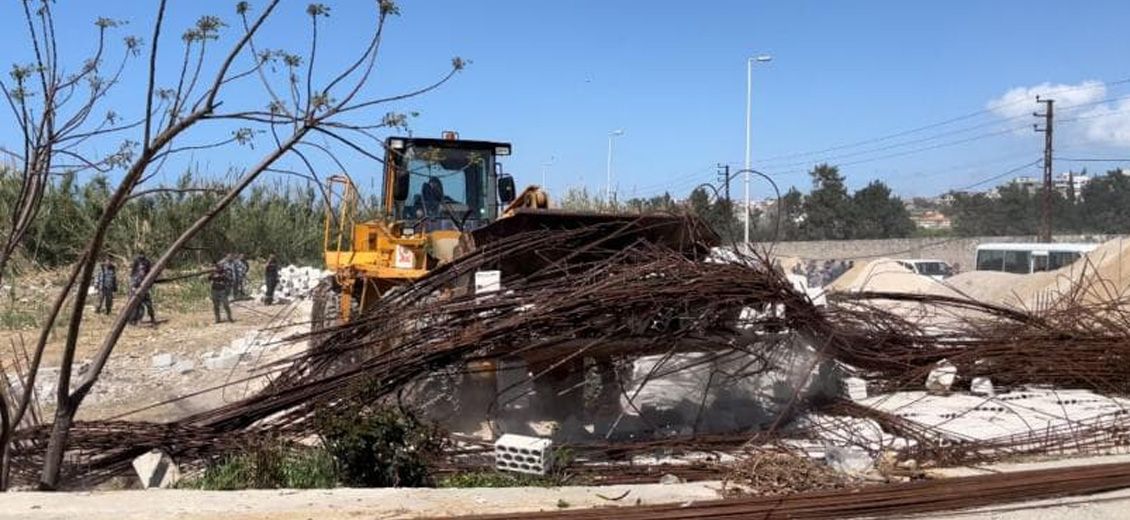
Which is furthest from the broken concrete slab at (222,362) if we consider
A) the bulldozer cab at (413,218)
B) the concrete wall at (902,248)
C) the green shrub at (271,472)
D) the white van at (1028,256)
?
the concrete wall at (902,248)

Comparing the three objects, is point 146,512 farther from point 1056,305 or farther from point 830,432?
point 1056,305

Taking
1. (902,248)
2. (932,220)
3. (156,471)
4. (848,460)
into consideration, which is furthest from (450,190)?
(932,220)

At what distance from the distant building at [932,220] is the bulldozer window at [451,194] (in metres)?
58.4

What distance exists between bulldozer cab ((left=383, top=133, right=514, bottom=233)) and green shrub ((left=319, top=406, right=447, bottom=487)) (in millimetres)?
4731

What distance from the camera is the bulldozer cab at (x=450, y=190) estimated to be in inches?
448

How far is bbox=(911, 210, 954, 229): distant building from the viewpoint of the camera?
67312mm

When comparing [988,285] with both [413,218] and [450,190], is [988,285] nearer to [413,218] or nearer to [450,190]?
[450,190]

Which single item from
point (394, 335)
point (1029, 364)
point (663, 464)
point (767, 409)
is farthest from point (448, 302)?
point (1029, 364)

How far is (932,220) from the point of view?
70.8 m

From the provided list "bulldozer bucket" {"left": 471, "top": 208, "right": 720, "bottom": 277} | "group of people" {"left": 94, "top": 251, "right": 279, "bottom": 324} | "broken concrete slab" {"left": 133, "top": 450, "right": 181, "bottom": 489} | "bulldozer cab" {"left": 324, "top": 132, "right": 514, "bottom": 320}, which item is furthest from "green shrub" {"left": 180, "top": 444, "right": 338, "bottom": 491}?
"group of people" {"left": 94, "top": 251, "right": 279, "bottom": 324}

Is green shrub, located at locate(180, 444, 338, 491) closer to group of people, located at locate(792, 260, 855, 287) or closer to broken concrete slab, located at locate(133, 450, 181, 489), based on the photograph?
broken concrete slab, located at locate(133, 450, 181, 489)

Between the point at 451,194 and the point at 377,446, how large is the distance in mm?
6194

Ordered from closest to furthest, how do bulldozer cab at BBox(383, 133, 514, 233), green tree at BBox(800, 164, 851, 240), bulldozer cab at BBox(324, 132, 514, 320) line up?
bulldozer cab at BBox(324, 132, 514, 320) < bulldozer cab at BBox(383, 133, 514, 233) < green tree at BBox(800, 164, 851, 240)

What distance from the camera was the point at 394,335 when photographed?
25.7 feet
